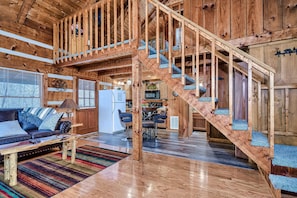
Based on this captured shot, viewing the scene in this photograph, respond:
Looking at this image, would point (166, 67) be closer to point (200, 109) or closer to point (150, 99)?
point (200, 109)

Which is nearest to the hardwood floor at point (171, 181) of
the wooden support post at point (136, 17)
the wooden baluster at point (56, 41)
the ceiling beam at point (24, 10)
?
the wooden support post at point (136, 17)

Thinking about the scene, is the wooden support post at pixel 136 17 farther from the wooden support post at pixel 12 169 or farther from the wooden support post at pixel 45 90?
the wooden support post at pixel 45 90

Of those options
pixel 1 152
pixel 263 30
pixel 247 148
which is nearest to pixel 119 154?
pixel 1 152

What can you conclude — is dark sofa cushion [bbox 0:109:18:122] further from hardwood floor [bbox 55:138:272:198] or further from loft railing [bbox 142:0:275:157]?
loft railing [bbox 142:0:275:157]

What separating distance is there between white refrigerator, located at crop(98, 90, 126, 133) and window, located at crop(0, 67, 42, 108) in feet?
6.68

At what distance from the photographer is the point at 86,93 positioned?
18.2ft

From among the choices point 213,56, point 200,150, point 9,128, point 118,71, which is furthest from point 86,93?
point 213,56

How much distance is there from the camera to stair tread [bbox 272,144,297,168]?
6.23ft

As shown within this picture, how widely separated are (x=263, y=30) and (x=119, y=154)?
3.69 m

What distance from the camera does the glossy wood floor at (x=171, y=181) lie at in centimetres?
194

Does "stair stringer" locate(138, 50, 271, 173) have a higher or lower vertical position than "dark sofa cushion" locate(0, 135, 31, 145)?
higher

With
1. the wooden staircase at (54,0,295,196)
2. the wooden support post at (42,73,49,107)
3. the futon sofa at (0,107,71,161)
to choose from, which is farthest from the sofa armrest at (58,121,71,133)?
the wooden staircase at (54,0,295,196)

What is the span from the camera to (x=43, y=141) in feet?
7.99

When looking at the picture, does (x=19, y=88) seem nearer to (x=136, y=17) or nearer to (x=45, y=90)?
(x=45, y=90)
